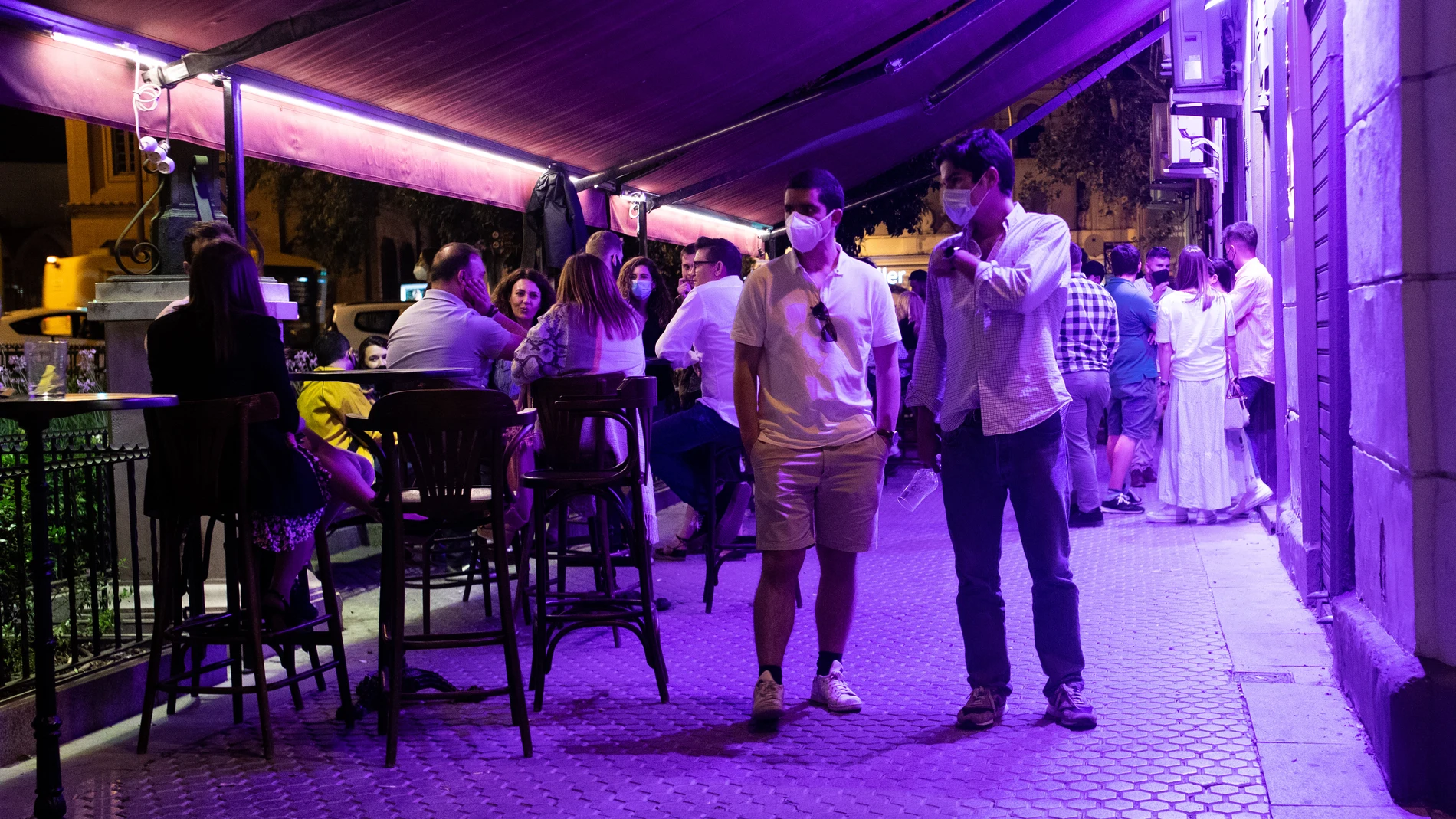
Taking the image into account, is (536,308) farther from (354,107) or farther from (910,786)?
(910,786)

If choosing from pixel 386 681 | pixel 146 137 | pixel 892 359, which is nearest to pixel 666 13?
pixel 146 137

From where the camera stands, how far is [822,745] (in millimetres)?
4391

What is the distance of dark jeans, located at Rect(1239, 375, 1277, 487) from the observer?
9.25 m

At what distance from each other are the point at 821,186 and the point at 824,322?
20.2 inches

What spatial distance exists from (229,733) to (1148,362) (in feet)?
25.3

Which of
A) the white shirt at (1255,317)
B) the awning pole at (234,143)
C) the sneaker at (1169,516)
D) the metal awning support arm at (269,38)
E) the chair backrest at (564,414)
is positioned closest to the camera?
the chair backrest at (564,414)

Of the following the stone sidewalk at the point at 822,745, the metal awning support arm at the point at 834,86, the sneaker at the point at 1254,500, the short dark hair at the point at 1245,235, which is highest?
the metal awning support arm at the point at 834,86

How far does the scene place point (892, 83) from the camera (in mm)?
12117

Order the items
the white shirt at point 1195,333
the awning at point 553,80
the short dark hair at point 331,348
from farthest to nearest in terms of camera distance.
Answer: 1. the white shirt at point 1195,333
2. the short dark hair at point 331,348
3. the awning at point 553,80

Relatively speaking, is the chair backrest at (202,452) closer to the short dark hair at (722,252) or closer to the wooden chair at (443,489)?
the wooden chair at (443,489)

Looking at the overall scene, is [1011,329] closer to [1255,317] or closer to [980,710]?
[980,710]

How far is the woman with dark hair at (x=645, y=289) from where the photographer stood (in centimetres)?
859

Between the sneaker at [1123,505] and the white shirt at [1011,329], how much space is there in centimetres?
593

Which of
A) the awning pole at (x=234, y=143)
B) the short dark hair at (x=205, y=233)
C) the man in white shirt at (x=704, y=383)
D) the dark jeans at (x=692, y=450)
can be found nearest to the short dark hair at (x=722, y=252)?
the man in white shirt at (x=704, y=383)
